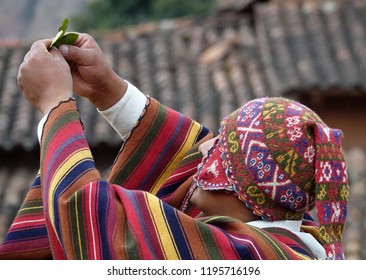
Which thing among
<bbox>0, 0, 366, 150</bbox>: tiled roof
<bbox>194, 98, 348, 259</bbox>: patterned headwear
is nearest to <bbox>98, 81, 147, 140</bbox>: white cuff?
<bbox>194, 98, 348, 259</bbox>: patterned headwear

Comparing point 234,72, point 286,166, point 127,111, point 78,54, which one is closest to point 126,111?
point 127,111

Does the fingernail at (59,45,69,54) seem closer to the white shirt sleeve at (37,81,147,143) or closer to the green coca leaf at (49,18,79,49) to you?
the green coca leaf at (49,18,79,49)

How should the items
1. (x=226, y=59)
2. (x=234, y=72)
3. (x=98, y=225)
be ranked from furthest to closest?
(x=226, y=59) < (x=234, y=72) < (x=98, y=225)

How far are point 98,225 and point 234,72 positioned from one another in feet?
24.4

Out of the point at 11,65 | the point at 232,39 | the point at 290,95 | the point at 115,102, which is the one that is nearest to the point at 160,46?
the point at 232,39

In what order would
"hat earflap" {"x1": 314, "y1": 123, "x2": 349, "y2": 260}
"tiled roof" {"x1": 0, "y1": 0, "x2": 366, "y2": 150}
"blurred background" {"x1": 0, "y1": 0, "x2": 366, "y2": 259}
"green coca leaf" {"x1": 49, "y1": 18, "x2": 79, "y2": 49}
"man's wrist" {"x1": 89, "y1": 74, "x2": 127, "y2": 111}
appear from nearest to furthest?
"hat earflap" {"x1": 314, "y1": 123, "x2": 349, "y2": 260} → "green coca leaf" {"x1": 49, "y1": 18, "x2": 79, "y2": 49} → "man's wrist" {"x1": 89, "y1": 74, "x2": 127, "y2": 111} → "blurred background" {"x1": 0, "y1": 0, "x2": 366, "y2": 259} → "tiled roof" {"x1": 0, "y1": 0, "x2": 366, "y2": 150}

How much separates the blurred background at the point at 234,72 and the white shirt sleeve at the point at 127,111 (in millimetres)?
4828

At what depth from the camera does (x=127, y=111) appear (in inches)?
109

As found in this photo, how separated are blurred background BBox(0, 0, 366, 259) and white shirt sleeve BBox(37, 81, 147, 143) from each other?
190 inches

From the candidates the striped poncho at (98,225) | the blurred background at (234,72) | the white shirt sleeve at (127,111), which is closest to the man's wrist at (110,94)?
the white shirt sleeve at (127,111)

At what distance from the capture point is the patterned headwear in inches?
94.0

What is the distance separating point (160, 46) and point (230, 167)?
7914 millimetres

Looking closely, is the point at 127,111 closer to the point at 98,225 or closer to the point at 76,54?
the point at 76,54

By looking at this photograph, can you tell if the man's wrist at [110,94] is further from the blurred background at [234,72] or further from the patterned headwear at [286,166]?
the blurred background at [234,72]
